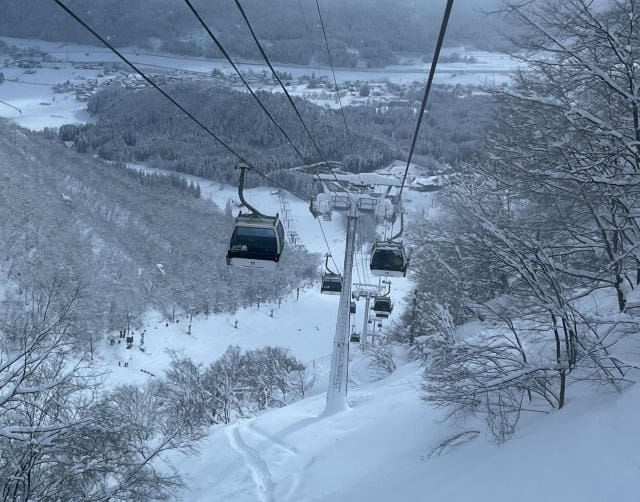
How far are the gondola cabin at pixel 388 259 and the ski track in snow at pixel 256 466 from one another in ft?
16.0

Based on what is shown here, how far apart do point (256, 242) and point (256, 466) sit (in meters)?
5.55

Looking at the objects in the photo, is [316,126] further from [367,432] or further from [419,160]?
[367,432]

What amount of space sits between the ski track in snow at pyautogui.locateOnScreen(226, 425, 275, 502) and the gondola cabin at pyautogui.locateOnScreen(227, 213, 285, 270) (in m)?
4.45

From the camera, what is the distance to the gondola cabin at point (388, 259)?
38.9 feet

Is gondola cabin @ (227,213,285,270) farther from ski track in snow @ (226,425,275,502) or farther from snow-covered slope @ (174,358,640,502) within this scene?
ski track in snow @ (226,425,275,502)

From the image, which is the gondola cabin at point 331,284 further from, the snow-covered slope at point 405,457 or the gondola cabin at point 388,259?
the gondola cabin at point 388,259

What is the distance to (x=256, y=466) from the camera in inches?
444

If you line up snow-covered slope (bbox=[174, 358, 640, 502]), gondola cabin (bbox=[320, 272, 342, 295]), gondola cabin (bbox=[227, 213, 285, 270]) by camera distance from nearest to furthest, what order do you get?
snow-covered slope (bbox=[174, 358, 640, 502]) < gondola cabin (bbox=[227, 213, 285, 270]) < gondola cabin (bbox=[320, 272, 342, 295])

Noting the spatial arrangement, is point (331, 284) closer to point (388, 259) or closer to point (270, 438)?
point (388, 259)

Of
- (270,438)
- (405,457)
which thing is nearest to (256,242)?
(405,457)

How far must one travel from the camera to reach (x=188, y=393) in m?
28.3

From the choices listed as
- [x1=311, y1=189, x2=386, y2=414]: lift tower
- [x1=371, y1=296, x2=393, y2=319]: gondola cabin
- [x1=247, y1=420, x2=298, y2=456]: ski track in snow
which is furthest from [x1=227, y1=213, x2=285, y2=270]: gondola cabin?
[x1=371, y1=296, x2=393, y2=319]: gondola cabin

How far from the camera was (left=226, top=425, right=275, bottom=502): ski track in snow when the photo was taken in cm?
988

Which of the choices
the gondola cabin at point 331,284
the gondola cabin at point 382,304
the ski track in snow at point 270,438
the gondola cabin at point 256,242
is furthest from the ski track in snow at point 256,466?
the gondola cabin at point 382,304
